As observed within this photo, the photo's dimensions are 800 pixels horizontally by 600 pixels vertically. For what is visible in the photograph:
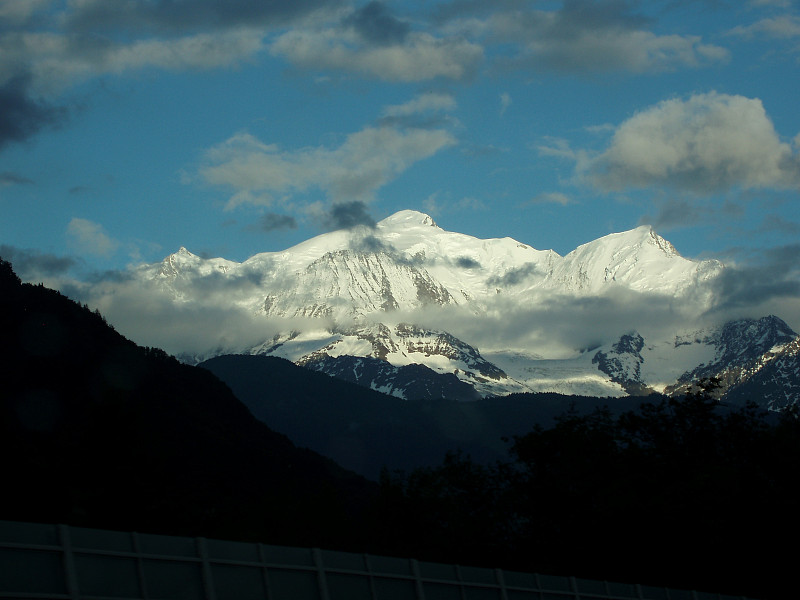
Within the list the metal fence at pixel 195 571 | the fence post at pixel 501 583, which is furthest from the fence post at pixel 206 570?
the fence post at pixel 501 583

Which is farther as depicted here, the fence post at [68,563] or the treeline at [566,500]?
the treeline at [566,500]

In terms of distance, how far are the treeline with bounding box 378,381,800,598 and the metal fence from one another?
33.5 meters

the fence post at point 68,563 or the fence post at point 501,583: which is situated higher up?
the fence post at point 68,563

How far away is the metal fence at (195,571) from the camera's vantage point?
23.4 meters

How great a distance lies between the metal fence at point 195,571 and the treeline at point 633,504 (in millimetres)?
33484

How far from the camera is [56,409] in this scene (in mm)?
179875

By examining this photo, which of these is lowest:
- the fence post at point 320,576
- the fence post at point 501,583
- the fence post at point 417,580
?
the fence post at point 501,583

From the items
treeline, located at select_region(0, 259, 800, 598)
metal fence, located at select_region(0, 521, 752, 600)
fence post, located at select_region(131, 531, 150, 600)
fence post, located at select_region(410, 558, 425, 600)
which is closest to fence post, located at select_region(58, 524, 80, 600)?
metal fence, located at select_region(0, 521, 752, 600)

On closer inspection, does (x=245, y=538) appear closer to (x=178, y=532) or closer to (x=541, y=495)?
(x=178, y=532)

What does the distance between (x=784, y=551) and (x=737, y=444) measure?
1502cm

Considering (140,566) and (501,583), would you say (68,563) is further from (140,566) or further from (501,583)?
(501,583)

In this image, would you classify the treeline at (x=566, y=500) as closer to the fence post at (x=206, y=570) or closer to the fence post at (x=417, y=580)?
the fence post at (x=417, y=580)

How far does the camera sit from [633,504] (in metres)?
69.8

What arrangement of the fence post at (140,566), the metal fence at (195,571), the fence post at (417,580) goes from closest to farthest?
the metal fence at (195,571)
the fence post at (140,566)
the fence post at (417,580)
